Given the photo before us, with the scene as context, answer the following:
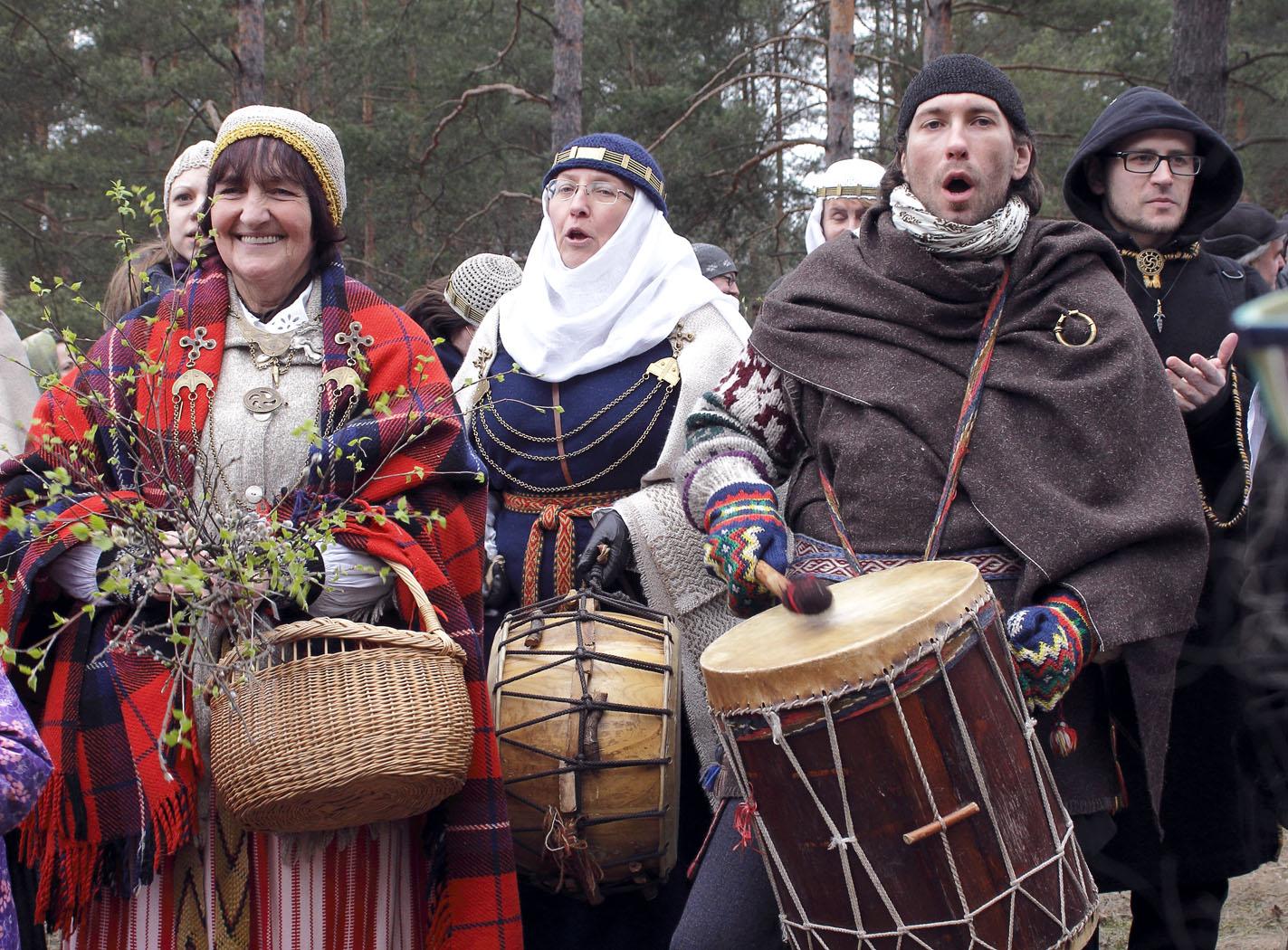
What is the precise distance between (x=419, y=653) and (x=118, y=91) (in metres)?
14.9

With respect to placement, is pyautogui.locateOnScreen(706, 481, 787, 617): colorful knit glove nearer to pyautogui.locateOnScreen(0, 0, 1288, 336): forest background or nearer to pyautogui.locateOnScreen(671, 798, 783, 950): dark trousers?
pyautogui.locateOnScreen(671, 798, 783, 950): dark trousers

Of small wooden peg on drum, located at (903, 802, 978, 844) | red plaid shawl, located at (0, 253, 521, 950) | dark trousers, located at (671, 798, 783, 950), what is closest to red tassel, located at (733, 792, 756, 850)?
dark trousers, located at (671, 798, 783, 950)

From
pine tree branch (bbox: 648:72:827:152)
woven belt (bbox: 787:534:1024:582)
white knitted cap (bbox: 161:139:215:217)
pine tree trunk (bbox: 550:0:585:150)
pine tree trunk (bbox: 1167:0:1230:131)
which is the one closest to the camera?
woven belt (bbox: 787:534:1024:582)

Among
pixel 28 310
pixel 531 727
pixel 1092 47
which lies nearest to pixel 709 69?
pixel 1092 47

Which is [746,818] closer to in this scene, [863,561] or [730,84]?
[863,561]

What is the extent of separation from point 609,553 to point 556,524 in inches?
13.2

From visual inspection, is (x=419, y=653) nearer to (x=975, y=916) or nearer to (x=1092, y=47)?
(x=975, y=916)

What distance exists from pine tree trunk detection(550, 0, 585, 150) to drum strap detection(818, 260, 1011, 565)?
27.5ft

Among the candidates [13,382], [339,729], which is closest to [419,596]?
[339,729]

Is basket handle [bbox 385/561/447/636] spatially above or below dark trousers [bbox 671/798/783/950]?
above

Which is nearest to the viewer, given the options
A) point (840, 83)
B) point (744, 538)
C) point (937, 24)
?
point (744, 538)

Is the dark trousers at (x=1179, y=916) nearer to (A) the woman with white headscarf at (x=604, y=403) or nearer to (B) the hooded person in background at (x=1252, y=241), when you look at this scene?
(A) the woman with white headscarf at (x=604, y=403)

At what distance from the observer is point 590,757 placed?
3.24 metres

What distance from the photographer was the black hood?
11.8 feet
